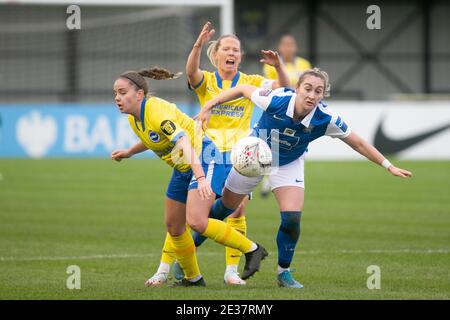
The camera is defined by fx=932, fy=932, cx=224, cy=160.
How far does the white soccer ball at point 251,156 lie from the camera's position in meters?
7.61

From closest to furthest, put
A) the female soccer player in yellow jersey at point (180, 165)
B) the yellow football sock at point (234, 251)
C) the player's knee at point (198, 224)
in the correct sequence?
the female soccer player in yellow jersey at point (180, 165)
the player's knee at point (198, 224)
the yellow football sock at point (234, 251)

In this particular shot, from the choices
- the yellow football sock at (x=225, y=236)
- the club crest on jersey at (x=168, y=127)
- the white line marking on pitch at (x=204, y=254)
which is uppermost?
the club crest on jersey at (x=168, y=127)

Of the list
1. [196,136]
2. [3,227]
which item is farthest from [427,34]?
[196,136]

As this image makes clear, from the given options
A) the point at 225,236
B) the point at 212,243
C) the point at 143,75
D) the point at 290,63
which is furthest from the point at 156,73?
the point at 290,63

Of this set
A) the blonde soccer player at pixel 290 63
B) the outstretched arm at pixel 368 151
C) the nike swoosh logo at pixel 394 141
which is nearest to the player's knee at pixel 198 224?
the outstretched arm at pixel 368 151

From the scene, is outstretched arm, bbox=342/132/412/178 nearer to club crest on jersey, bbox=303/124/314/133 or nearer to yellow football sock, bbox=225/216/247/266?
club crest on jersey, bbox=303/124/314/133

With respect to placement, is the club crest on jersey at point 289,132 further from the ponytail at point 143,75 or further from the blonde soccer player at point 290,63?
the blonde soccer player at point 290,63

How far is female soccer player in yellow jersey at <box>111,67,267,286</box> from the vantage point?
768 centimetres

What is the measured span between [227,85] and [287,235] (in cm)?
185

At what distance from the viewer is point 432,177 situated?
66.5ft

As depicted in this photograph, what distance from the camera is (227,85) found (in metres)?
9.12

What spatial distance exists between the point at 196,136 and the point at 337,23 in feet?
99.5

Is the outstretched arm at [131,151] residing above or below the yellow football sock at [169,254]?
above

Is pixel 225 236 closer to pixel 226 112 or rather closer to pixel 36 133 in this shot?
pixel 226 112
